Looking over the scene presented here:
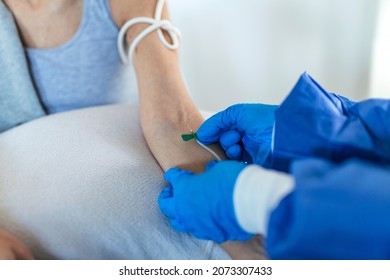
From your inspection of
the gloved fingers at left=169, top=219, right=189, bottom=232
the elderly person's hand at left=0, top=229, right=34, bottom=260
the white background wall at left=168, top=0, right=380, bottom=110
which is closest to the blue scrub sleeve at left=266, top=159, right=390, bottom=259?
the gloved fingers at left=169, top=219, right=189, bottom=232

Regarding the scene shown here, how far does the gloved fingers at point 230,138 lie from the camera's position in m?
0.74

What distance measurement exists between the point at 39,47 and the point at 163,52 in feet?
1.05

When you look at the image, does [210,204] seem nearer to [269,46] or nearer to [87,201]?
→ [87,201]

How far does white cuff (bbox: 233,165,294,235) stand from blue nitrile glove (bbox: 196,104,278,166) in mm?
141

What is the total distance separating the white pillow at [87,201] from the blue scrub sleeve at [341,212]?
0.23 m

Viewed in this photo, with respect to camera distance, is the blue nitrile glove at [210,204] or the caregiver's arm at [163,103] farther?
the caregiver's arm at [163,103]

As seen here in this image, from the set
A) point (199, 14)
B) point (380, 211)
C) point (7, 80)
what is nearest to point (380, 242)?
point (380, 211)

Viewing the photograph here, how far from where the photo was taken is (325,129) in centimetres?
54

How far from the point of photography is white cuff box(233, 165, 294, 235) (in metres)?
0.48

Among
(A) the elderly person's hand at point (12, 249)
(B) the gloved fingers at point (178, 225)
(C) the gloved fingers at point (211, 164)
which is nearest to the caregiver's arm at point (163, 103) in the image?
(C) the gloved fingers at point (211, 164)

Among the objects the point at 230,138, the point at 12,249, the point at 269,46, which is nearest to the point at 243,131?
the point at 230,138

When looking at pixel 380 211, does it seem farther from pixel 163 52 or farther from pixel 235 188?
pixel 163 52

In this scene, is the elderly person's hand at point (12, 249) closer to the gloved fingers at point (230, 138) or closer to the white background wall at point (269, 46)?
the gloved fingers at point (230, 138)

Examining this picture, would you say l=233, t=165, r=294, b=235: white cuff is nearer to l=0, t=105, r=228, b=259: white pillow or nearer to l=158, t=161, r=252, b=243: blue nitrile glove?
l=158, t=161, r=252, b=243: blue nitrile glove
